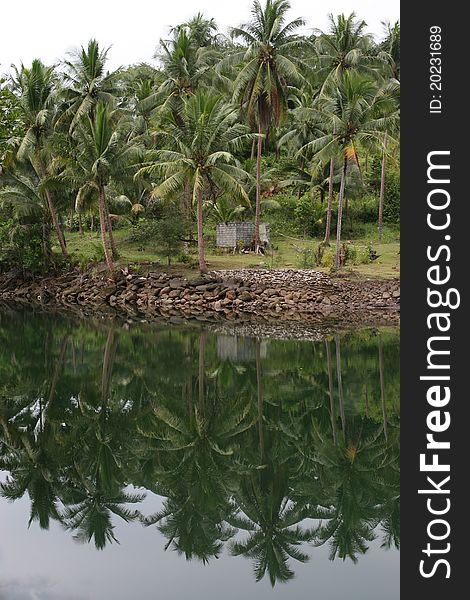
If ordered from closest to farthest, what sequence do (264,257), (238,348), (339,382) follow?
(339,382), (238,348), (264,257)

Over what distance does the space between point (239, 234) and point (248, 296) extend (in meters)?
7.24

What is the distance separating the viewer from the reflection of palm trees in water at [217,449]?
7.72 meters

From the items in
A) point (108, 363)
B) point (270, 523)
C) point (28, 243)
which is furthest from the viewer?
point (28, 243)

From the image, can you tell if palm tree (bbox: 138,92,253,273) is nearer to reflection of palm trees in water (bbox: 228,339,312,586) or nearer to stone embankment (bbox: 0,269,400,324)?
stone embankment (bbox: 0,269,400,324)

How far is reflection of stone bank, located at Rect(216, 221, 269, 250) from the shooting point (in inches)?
1342

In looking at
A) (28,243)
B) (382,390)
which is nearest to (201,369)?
(382,390)

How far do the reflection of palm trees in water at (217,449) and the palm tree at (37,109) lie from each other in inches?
694

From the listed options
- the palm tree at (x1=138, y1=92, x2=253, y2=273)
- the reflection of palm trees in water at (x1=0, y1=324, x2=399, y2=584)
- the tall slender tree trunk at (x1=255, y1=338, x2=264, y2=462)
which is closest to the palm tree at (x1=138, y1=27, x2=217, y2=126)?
the palm tree at (x1=138, y1=92, x2=253, y2=273)

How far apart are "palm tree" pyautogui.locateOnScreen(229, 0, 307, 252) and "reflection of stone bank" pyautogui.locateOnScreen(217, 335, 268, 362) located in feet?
38.6

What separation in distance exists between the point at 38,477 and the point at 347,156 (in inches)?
836

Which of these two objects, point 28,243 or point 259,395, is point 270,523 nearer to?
point 259,395

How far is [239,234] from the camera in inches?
1353

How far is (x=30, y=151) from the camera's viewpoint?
3319 cm

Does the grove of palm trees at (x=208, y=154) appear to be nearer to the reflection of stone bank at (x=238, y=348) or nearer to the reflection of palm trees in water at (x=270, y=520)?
the reflection of stone bank at (x=238, y=348)
